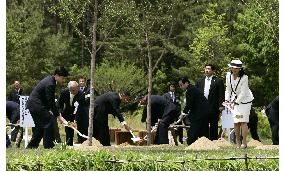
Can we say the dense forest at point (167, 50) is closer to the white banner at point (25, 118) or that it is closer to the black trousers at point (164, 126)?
the black trousers at point (164, 126)

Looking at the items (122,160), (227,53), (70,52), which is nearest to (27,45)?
(70,52)

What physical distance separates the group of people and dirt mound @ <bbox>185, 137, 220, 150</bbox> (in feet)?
1.67

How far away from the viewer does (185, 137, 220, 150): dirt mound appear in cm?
1377

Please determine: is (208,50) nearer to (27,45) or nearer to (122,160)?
(27,45)

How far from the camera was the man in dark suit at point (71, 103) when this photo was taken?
15859 mm

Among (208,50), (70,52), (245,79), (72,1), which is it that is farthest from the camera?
(70,52)

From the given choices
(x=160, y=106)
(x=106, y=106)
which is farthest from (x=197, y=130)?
(x=160, y=106)

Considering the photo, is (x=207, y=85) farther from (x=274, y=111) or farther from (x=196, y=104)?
(x=274, y=111)

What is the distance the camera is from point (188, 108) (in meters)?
15.2

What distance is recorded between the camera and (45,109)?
45.2 ft

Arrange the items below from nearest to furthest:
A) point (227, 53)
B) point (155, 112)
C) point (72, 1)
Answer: point (72, 1) < point (155, 112) < point (227, 53)

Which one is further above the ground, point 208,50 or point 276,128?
point 208,50

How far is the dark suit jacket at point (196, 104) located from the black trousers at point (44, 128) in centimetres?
287

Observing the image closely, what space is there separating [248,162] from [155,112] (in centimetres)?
1114
